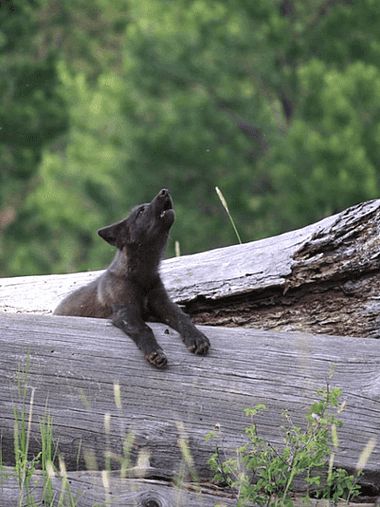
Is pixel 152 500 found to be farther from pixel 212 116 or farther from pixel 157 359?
pixel 212 116

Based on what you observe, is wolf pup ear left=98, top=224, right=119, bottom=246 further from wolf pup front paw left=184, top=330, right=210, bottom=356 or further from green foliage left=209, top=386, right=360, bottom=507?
green foliage left=209, top=386, right=360, bottom=507

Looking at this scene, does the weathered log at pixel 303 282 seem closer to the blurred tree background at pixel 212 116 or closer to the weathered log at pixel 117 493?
the weathered log at pixel 117 493

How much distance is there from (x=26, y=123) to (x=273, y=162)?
5055 millimetres

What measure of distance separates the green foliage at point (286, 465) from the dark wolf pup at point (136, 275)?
1.27 metres

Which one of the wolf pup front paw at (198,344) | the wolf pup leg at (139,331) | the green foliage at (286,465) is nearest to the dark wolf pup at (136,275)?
the wolf pup leg at (139,331)

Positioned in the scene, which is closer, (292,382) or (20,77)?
(292,382)

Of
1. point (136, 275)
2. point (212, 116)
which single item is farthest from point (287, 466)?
point (212, 116)

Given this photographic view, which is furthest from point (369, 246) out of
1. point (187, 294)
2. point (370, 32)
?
point (370, 32)

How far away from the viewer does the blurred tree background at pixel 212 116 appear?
1783cm

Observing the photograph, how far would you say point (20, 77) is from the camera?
20.4 metres

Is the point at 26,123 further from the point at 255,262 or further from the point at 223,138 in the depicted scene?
the point at 255,262

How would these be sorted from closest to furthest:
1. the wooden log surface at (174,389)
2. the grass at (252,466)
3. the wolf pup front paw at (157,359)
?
the grass at (252,466) < the wooden log surface at (174,389) < the wolf pup front paw at (157,359)

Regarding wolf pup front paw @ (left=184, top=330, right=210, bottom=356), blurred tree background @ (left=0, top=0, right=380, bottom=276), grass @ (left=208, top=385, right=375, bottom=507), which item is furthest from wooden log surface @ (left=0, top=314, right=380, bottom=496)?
blurred tree background @ (left=0, top=0, right=380, bottom=276)

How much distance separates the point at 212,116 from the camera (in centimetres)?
1917
